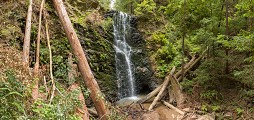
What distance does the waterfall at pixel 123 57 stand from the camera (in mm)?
11668

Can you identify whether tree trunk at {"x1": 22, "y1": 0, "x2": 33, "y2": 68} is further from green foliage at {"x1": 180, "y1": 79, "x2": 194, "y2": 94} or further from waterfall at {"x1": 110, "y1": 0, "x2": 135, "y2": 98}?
green foliage at {"x1": 180, "y1": 79, "x2": 194, "y2": 94}

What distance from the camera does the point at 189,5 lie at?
9828mm

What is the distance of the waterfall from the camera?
11.7 meters

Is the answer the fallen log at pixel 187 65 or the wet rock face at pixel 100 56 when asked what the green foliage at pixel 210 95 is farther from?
the wet rock face at pixel 100 56

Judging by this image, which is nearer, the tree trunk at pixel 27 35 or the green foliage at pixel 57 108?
the green foliage at pixel 57 108

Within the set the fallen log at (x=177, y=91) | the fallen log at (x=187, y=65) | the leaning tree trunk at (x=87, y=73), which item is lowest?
the fallen log at (x=177, y=91)

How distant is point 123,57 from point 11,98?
9.41 meters

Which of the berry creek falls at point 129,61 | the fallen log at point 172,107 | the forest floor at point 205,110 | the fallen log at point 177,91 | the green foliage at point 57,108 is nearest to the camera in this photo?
the green foliage at point 57,108

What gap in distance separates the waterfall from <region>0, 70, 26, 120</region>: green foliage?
26.3 feet

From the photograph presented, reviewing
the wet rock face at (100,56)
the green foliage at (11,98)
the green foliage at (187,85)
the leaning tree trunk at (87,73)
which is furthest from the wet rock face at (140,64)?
the green foliage at (11,98)

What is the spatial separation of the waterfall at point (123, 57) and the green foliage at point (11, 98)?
8.02 meters

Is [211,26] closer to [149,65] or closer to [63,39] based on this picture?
[149,65]

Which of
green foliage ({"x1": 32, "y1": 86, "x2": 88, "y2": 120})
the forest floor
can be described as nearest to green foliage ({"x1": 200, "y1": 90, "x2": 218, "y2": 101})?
the forest floor

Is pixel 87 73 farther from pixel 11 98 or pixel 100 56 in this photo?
pixel 100 56
